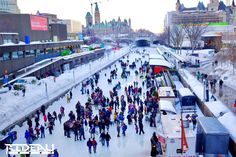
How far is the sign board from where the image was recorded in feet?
148

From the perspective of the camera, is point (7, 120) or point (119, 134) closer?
point (119, 134)

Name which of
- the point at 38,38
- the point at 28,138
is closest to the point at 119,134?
the point at 28,138

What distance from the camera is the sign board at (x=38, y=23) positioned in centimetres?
4525

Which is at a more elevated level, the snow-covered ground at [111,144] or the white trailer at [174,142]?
the white trailer at [174,142]

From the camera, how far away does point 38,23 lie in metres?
48.0

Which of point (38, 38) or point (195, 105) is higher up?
point (38, 38)

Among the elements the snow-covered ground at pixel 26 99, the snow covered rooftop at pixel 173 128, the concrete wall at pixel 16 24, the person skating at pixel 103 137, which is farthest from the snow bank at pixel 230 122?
the concrete wall at pixel 16 24

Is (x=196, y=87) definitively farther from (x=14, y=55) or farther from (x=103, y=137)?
(x=14, y=55)

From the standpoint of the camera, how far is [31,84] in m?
26.7

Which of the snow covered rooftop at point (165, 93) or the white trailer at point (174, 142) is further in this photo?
the snow covered rooftop at point (165, 93)

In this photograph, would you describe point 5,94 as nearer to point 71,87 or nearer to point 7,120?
point 7,120

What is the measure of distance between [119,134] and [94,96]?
7.03 meters

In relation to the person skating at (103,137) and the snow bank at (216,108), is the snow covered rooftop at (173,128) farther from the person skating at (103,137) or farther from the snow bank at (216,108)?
the snow bank at (216,108)

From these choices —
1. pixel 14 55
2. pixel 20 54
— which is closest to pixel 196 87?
pixel 14 55
